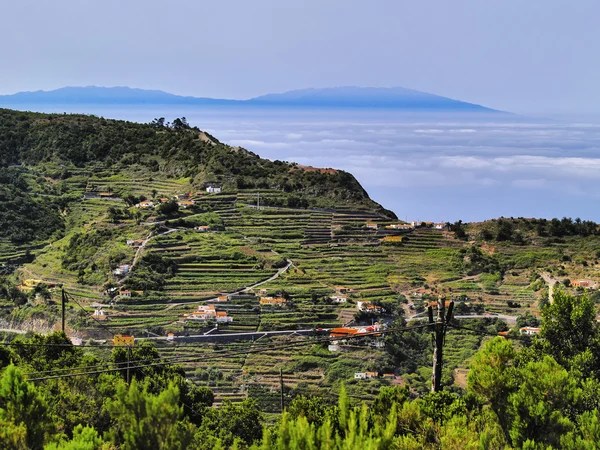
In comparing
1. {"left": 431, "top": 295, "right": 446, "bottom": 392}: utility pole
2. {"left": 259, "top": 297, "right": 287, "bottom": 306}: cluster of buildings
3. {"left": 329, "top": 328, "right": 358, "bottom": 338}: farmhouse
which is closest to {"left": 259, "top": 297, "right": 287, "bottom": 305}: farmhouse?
{"left": 259, "top": 297, "right": 287, "bottom": 306}: cluster of buildings

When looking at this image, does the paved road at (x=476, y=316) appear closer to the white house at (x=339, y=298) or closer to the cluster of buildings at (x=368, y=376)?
the white house at (x=339, y=298)

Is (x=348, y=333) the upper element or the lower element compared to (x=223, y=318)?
upper

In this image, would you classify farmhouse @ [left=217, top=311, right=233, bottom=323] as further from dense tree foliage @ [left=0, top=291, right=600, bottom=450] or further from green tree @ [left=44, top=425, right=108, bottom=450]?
green tree @ [left=44, top=425, right=108, bottom=450]

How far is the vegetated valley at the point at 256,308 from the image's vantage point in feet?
29.3

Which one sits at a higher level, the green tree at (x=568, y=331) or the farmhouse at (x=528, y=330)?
the green tree at (x=568, y=331)

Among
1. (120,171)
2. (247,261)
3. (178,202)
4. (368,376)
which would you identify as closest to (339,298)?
(247,261)

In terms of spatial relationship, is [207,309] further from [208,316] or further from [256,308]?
[256,308]

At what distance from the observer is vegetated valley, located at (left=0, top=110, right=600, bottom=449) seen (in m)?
8.94

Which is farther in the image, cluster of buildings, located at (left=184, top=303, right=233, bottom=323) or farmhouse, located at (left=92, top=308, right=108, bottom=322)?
farmhouse, located at (left=92, top=308, right=108, bottom=322)

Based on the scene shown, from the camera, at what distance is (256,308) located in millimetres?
26891

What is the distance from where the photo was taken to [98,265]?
30.1 meters

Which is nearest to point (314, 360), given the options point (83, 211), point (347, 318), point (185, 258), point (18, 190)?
point (347, 318)

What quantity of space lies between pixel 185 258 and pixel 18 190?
14399 mm

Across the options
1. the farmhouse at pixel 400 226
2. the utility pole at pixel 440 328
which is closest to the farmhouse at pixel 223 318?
the farmhouse at pixel 400 226
